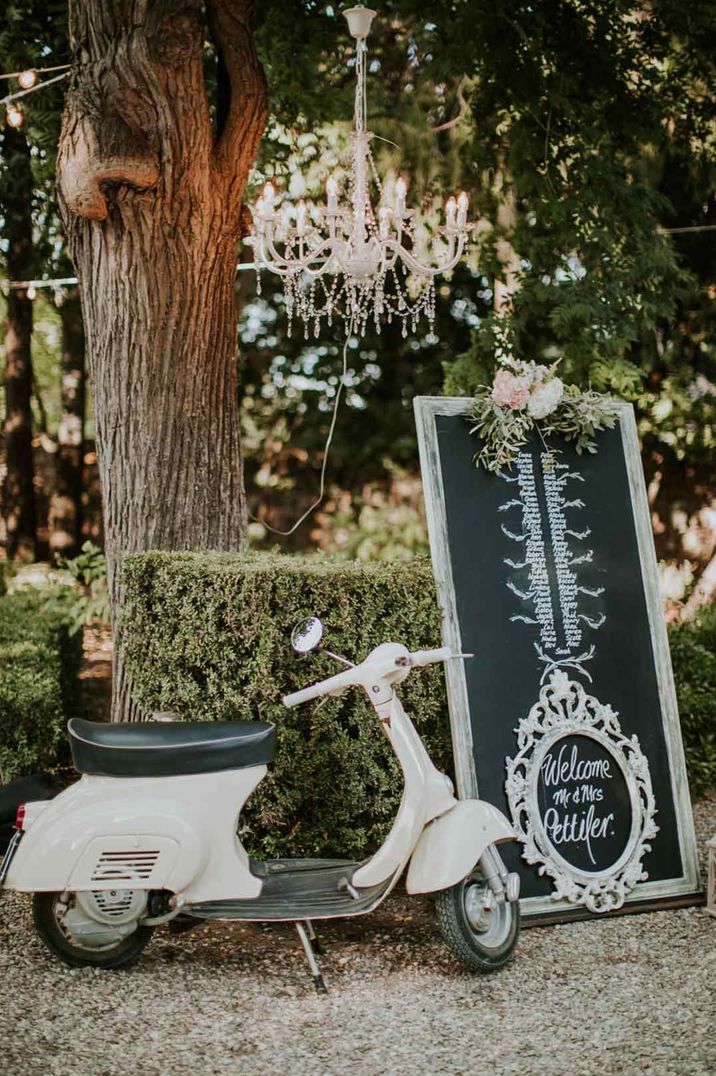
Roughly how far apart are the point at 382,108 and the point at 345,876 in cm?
740

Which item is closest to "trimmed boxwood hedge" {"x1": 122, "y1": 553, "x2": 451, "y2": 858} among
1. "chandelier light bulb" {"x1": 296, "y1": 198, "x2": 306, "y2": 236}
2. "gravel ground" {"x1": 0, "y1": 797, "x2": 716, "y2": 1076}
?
"gravel ground" {"x1": 0, "y1": 797, "x2": 716, "y2": 1076}

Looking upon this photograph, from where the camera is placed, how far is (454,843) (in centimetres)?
336

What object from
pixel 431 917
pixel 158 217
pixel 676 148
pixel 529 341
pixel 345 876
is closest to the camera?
pixel 345 876

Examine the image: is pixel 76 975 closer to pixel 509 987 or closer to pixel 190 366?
pixel 509 987

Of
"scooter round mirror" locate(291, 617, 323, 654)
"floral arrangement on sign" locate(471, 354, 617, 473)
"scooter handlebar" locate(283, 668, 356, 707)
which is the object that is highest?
"floral arrangement on sign" locate(471, 354, 617, 473)

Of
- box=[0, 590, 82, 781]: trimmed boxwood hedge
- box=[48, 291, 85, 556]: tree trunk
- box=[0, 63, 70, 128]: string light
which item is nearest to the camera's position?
box=[0, 590, 82, 781]: trimmed boxwood hedge

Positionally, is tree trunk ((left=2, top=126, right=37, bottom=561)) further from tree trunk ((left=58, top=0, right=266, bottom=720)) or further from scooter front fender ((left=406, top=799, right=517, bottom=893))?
scooter front fender ((left=406, top=799, right=517, bottom=893))

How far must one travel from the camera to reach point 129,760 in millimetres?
3295

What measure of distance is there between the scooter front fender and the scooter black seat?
0.62m

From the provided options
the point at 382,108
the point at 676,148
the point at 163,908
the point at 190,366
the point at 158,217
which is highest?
the point at 382,108

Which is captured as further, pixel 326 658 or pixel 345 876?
pixel 326 658

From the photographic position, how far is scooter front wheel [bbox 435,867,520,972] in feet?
11.0

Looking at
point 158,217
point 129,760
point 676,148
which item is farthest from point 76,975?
point 676,148

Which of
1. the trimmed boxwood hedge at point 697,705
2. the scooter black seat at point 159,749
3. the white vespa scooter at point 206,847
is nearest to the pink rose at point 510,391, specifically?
the white vespa scooter at point 206,847
